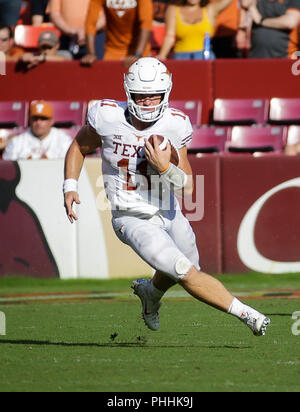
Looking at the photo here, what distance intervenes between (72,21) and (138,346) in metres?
7.89

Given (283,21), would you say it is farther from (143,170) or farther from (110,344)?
(110,344)

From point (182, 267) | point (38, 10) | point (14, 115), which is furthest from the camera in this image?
point (38, 10)

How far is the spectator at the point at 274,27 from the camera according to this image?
1264 cm

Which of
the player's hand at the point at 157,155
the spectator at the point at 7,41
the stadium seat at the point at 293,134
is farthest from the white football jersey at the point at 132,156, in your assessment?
the spectator at the point at 7,41

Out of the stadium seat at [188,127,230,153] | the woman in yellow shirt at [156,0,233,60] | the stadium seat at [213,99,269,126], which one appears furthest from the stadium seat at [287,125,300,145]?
the woman in yellow shirt at [156,0,233,60]

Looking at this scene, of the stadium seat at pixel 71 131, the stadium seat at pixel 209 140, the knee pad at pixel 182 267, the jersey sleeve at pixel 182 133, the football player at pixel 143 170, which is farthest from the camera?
the stadium seat at pixel 209 140

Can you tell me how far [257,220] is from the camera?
422 inches

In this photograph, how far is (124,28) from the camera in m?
12.4

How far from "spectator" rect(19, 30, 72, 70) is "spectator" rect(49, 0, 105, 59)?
444mm

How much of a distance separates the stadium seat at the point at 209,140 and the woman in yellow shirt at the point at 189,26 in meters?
1.33

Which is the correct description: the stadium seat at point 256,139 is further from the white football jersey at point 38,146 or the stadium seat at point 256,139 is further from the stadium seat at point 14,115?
the stadium seat at point 14,115

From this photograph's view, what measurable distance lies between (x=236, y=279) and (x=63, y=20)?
16.3 ft

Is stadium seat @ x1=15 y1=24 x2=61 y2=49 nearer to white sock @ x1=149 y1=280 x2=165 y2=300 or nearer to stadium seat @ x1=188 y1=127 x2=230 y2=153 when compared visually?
stadium seat @ x1=188 y1=127 x2=230 y2=153

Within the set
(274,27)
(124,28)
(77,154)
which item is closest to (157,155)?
(77,154)
